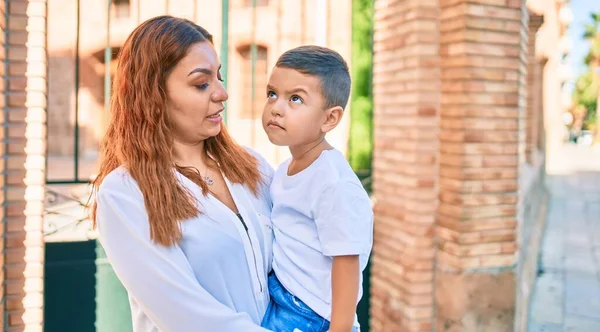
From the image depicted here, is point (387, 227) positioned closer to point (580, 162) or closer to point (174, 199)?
point (174, 199)

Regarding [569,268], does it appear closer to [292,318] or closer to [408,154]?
[408,154]

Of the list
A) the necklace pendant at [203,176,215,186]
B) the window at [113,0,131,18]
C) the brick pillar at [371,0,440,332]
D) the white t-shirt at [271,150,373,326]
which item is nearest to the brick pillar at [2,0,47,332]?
the necklace pendant at [203,176,215,186]

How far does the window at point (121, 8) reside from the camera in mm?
14422

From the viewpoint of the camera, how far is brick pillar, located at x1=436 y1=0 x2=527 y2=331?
393 centimetres

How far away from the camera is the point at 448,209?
4.05 meters

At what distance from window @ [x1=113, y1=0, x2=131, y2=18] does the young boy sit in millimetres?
13963

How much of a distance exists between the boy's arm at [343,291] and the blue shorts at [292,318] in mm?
139

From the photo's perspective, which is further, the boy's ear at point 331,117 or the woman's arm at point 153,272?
the boy's ear at point 331,117

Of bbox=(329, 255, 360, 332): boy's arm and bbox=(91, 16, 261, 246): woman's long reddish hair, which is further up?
bbox=(91, 16, 261, 246): woman's long reddish hair

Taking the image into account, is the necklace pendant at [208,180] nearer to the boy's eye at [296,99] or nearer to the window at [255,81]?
the boy's eye at [296,99]

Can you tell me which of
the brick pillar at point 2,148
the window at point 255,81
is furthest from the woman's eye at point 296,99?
the window at point 255,81

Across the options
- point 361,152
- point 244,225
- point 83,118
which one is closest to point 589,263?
point 361,152

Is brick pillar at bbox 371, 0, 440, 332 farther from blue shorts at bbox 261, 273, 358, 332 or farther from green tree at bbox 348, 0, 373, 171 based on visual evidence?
blue shorts at bbox 261, 273, 358, 332

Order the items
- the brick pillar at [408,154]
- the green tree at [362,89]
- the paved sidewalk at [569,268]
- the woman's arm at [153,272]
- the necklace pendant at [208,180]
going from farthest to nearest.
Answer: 1. the paved sidewalk at [569,268]
2. the green tree at [362,89]
3. the brick pillar at [408,154]
4. the necklace pendant at [208,180]
5. the woman's arm at [153,272]
